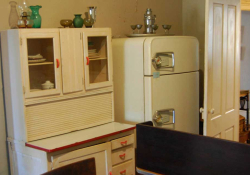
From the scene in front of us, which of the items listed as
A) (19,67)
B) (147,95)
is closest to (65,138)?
(19,67)

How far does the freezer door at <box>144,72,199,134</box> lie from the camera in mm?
2908

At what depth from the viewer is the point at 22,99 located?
2301mm

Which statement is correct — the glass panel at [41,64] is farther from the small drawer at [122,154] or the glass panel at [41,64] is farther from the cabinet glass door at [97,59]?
the small drawer at [122,154]

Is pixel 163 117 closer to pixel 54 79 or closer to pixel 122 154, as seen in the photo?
pixel 122 154

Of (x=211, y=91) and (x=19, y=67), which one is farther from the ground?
(x=19, y=67)

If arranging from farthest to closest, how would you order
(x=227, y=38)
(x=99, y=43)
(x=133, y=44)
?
(x=227, y=38) < (x=133, y=44) < (x=99, y=43)

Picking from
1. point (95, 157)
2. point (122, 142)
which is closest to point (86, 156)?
point (95, 157)

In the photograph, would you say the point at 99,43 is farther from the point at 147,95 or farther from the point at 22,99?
the point at 22,99

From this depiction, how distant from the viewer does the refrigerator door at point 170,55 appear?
2.87 meters

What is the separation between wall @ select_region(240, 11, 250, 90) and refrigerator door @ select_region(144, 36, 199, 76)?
259cm

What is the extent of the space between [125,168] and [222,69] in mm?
1375

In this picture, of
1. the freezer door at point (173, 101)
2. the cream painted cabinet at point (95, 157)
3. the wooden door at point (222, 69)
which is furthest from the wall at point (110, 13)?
the wooden door at point (222, 69)

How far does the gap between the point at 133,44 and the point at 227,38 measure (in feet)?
3.32

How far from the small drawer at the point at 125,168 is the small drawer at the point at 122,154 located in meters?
0.04
